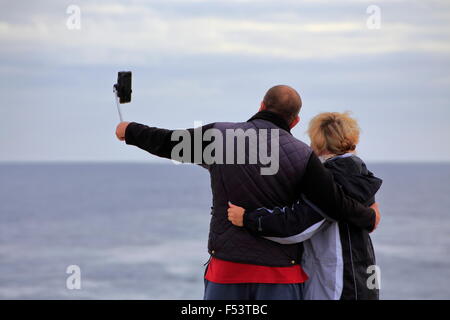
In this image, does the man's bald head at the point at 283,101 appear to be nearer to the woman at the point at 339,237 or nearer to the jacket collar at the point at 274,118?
the jacket collar at the point at 274,118

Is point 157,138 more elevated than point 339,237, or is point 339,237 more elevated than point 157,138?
point 157,138

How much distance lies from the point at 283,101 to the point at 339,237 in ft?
→ 2.70

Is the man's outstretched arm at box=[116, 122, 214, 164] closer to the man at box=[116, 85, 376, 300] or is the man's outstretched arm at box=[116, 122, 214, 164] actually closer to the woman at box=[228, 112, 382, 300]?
the man at box=[116, 85, 376, 300]

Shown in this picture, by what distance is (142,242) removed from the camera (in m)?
67.2

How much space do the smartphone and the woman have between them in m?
0.87

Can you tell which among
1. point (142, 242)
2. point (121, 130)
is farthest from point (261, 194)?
point (142, 242)

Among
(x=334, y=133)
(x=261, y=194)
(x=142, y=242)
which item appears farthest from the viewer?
(x=142, y=242)

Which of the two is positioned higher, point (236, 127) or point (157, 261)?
point (236, 127)

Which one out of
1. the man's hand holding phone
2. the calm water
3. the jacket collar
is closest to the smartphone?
the man's hand holding phone

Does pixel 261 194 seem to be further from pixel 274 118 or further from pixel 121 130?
pixel 121 130
